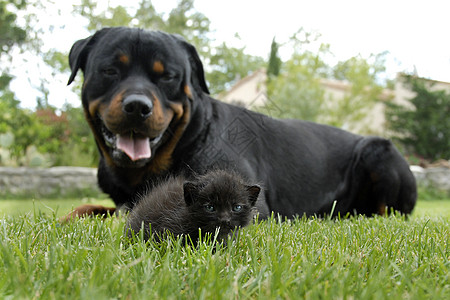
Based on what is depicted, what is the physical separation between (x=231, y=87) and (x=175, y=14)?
33.6 feet

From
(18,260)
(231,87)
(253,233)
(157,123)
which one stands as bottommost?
(231,87)

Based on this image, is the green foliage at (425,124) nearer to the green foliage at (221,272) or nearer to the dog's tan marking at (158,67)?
the dog's tan marking at (158,67)

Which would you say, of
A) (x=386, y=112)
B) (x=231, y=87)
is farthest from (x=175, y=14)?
(x=386, y=112)

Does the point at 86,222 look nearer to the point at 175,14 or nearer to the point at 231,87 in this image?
the point at 175,14

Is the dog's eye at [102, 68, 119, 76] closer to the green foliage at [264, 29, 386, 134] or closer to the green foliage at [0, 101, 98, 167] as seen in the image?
the green foliage at [0, 101, 98, 167]

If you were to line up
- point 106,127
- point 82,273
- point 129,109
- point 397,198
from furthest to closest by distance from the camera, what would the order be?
point 397,198 → point 106,127 → point 129,109 → point 82,273

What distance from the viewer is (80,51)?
3.41 metres

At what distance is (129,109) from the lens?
110 inches

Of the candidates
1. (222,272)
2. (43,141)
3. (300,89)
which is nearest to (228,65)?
(300,89)

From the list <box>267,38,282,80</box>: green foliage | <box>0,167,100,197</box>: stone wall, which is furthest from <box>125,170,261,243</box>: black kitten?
<box>267,38,282,80</box>: green foliage

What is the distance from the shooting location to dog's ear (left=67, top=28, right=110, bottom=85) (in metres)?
3.41

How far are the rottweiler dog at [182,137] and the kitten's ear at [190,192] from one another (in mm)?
913

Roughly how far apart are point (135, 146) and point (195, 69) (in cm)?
103

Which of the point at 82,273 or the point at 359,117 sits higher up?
the point at 82,273
